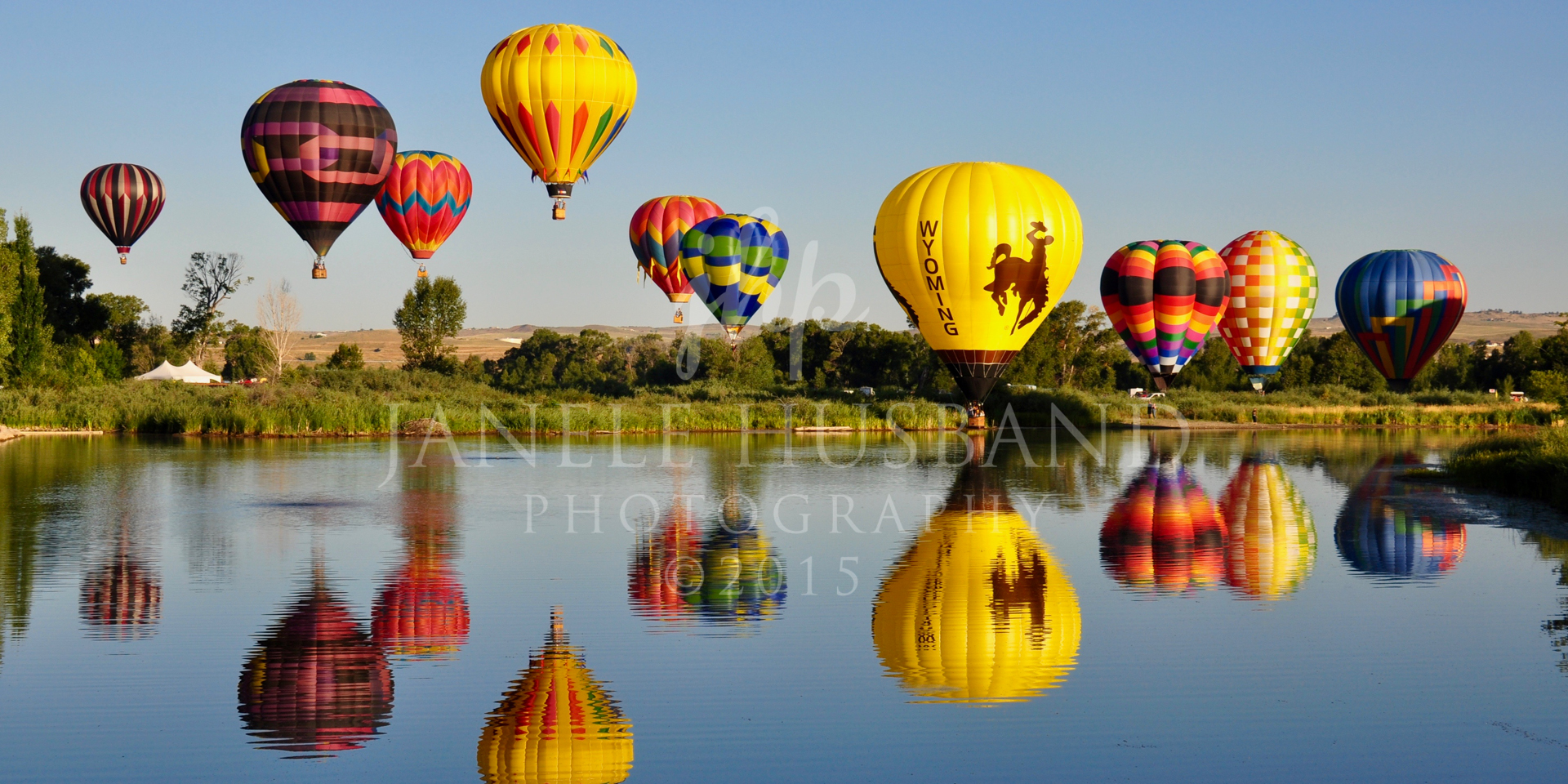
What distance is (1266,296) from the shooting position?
50.6 metres

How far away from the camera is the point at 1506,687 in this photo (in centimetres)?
1082

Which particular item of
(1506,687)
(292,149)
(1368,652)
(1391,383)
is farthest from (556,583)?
(1391,383)

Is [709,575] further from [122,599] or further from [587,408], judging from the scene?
[587,408]

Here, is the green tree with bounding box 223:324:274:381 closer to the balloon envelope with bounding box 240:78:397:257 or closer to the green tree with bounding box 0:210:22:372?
the green tree with bounding box 0:210:22:372

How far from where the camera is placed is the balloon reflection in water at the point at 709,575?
13.9m

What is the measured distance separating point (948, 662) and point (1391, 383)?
4495 cm

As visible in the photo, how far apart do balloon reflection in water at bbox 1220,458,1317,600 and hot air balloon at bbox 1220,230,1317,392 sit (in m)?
22.3

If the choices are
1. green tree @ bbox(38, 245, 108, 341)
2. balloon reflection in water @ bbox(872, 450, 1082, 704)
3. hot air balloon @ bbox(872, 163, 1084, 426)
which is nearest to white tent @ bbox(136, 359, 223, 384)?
green tree @ bbox(38, 245, 108, 341)

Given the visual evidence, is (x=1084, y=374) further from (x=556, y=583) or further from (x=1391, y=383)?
(x=556, y=583)

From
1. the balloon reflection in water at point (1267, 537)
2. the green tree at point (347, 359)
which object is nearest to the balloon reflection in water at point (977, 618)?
the balloon reflection in water at point (1267, 537)

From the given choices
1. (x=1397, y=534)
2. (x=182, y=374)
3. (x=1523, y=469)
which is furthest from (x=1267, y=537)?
(x=182, y=374)

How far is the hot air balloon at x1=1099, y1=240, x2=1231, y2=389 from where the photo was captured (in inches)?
1923

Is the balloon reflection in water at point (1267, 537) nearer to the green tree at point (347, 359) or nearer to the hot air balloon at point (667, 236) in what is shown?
the hot air balloon at point (667, 236)

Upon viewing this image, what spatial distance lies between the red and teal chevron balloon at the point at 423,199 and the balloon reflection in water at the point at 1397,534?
30.7 meters
